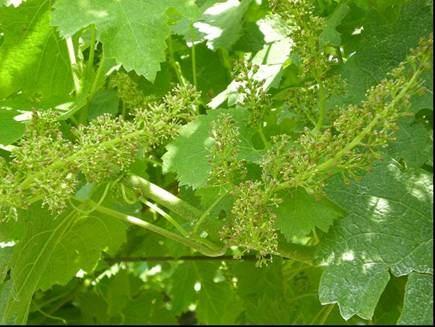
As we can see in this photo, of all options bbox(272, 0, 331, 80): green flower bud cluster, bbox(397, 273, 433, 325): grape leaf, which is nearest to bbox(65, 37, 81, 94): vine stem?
bbox(272, 0, 331, 80): green flower bud cluster

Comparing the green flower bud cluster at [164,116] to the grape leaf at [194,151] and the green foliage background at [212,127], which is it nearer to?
the green foliage background at [212,127]

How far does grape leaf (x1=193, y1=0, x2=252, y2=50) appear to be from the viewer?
6.93 ft

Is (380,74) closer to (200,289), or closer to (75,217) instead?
(75,217)

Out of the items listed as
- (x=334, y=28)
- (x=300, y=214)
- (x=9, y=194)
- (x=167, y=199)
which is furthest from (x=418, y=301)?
(x=9, y=194)

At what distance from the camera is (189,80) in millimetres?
2232

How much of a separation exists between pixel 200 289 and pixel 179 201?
1.35 m

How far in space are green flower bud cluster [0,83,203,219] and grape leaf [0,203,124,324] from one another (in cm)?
41

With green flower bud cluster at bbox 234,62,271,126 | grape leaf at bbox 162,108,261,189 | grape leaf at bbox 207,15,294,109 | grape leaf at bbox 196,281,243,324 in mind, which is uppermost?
green flower bud cluster at bbox 234,62,271,126

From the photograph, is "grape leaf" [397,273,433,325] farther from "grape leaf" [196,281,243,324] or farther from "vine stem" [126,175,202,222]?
"grape leaf" [196,281,243,324]

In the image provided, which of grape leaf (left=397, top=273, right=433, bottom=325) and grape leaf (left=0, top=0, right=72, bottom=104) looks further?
grape leaf (left=0, top=0, right=72, bottom=104)

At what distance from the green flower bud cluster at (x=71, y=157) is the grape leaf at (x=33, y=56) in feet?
1.15

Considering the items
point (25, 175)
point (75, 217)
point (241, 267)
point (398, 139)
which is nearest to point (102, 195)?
point (75, 217)

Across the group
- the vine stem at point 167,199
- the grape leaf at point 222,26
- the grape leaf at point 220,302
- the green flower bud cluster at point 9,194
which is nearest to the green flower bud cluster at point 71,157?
the green flower bud cluster at point 9,194

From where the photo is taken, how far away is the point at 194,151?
5.38 ft
